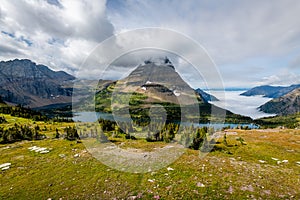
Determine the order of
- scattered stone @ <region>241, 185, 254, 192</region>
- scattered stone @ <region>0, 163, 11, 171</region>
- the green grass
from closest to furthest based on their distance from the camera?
1. the green grass
2. scattered stone @ <region>241, 185, 254, 192</region>
3. scattered stone @ <region>0, 163, 11, 171</region>

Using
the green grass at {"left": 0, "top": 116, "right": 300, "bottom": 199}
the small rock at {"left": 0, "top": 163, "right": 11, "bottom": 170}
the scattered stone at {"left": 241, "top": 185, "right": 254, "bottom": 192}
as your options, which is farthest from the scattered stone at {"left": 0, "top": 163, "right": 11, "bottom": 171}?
the scattered stone at {"left": 241, "top": 185, "right": 254, "bottom": 192}

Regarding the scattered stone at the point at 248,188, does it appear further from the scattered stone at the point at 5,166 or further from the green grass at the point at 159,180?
the scattered stone at the point at 5,166

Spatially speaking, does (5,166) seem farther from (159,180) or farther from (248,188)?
(248,188)

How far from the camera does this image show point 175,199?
13.4m

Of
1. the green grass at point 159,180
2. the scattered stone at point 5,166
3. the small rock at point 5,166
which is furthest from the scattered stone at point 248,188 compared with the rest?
the small rock at point 5,166

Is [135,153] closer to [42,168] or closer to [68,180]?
[68,180]

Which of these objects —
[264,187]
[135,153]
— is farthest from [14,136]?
[264,187]

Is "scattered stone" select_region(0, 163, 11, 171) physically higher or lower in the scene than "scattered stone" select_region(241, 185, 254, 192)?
lower

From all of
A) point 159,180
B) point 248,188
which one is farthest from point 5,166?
point 248,188

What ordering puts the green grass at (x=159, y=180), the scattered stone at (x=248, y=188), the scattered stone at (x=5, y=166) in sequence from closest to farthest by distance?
the green grass at (x=159, y=180)
the scattered stone at (x=248, y=188)
the scattered stone at (x=5, y=166)

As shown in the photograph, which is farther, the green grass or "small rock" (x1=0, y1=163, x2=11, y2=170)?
"small rock" (x1=0, y1=163, x2=11, y2=170)

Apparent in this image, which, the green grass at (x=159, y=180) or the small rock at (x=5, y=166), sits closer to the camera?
the green grass at (x=159, y=180)

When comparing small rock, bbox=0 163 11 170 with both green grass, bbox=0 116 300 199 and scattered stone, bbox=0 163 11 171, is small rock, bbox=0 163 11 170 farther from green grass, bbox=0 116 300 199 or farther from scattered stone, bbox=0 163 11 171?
green grass, bbox=0 116 300 199

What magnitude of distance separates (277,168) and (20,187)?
2748 cm
